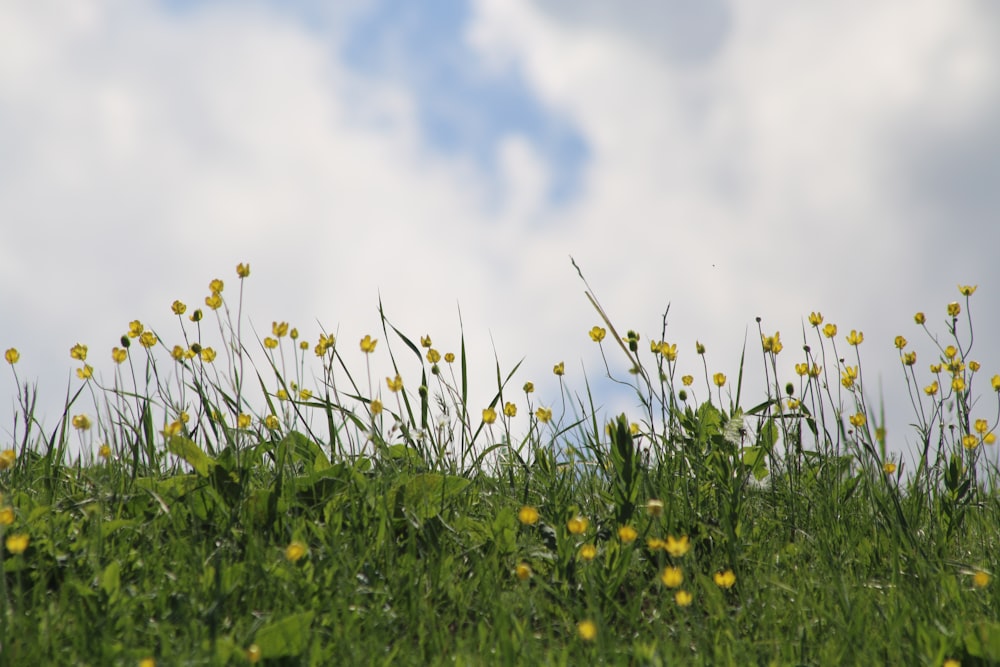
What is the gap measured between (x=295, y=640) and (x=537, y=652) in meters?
0.62

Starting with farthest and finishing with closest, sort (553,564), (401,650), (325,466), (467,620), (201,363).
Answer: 1. (201,363)
2. (325,466)
3. (553,564)
4. (467,620)
5. (401,650)

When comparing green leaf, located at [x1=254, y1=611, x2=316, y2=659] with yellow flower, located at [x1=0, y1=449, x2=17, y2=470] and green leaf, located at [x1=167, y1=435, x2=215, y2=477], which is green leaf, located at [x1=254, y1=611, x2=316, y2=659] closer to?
green leaf, located at [x1=167, y1=435, x2=215, y2=477]

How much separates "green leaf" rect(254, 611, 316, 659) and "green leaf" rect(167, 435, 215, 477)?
0.88 m

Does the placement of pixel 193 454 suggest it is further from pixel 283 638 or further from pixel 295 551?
pixel 283 638

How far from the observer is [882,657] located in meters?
2.49

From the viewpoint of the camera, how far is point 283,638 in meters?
2.20

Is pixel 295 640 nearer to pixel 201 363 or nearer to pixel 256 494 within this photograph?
pixel 256 494

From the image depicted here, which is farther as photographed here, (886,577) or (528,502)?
(528,502)

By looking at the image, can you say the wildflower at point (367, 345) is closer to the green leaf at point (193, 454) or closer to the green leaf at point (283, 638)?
the green leaf at point (193, 454)

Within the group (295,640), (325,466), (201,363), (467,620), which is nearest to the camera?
(295,640)

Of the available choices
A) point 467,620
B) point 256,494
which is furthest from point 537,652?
Answer: point 256,494

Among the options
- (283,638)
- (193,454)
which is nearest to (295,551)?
(283,638)

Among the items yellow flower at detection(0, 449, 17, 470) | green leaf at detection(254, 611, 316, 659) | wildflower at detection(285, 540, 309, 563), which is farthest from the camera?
yellow flower at detection(0, 449, 17, 470)

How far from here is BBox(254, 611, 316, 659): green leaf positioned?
2.19 m
